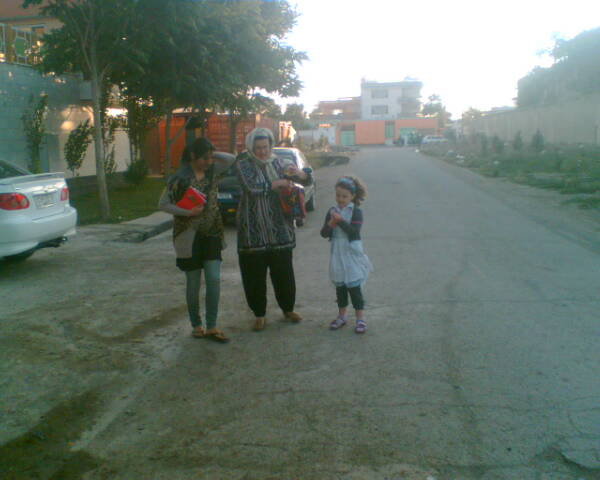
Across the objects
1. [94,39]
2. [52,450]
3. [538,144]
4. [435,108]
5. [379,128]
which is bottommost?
[52,450]

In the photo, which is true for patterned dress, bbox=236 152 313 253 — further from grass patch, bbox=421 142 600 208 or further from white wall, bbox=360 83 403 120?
white wall, bbox=360 83 403 120

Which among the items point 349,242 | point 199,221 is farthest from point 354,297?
point 199,221

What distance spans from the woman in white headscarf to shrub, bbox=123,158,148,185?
1419 cm

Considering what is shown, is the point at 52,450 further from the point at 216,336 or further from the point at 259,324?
the point at 259,324

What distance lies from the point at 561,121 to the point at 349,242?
108 feet

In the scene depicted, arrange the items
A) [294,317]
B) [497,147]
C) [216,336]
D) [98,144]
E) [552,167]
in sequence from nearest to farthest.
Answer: [216,336], [294,317], [98,144], [552,167], [497,147]

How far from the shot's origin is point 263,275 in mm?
5625

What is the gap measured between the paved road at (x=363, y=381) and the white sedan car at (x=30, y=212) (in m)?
A: 0.88

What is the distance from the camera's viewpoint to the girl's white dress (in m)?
5.52

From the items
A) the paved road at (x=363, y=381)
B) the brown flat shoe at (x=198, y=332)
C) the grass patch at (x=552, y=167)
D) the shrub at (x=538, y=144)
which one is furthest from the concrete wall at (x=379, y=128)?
the brown flat shoe at (x=198, y=332)

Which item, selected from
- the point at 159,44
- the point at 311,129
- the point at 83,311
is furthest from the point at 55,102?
the point at 311,129

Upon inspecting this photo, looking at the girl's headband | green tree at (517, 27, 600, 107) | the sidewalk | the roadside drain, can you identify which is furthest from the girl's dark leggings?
green tree at (517, 27, 600, 107)

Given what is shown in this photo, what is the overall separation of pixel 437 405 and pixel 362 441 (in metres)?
0.70

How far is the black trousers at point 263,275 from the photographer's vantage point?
5555 mm
